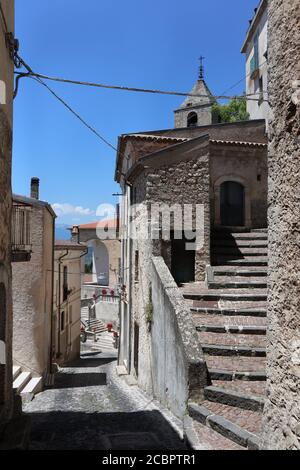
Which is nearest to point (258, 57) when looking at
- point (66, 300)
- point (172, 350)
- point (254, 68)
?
point (254, 68)

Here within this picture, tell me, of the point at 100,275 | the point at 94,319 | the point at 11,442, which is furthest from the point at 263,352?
the point at 100,275

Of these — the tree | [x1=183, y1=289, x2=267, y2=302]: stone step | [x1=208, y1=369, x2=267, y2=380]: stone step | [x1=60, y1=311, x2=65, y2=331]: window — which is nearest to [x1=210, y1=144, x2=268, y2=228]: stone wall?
[x1=183, y1=289, x2=267, y2=302]: stone step

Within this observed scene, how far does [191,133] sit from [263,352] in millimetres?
11751

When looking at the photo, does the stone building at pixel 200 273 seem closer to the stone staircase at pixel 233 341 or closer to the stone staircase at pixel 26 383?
the stone staircase at pixel 233 341

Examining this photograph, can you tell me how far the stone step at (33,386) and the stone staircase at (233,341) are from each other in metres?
5.08

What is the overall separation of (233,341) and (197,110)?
2550cm

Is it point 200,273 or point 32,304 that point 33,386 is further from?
point 200,273

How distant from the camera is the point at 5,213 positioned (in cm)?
607

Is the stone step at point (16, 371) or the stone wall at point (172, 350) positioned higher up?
the stone wall at point (172, 350)

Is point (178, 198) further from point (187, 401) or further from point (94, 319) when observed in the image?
point (94, 319)

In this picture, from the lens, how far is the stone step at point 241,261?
10972 mm

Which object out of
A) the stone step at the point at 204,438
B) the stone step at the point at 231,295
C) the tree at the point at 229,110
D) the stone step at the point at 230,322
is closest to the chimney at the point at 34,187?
the stone step at the point at 231,295

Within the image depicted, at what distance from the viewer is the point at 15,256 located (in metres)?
8.27

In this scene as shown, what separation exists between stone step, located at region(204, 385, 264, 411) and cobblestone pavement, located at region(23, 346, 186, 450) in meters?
0.79
